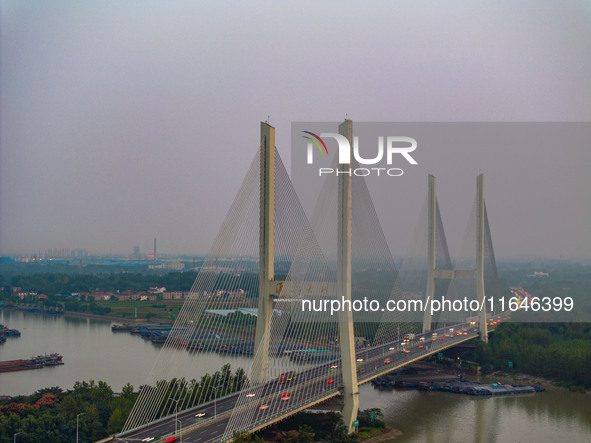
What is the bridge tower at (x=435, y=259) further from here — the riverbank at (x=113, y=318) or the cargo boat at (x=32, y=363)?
the riverbank at (x=113, y=318)

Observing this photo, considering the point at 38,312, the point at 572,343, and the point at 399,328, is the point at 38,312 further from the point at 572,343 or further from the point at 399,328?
the point at 572,343

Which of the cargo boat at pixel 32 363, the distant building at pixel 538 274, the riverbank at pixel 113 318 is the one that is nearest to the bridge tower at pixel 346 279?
the cargo boat at pixel 32 363

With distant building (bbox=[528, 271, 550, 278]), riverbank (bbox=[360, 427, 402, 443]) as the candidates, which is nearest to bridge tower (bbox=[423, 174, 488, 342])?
riverbank (bbox=[360, 427, 402, 443])

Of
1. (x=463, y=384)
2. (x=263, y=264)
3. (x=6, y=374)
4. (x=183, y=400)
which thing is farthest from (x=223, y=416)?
(x=6, y=374)

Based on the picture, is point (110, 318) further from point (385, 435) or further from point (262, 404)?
point (262, 404)

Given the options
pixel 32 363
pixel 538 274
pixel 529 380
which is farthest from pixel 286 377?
pixel 538 274

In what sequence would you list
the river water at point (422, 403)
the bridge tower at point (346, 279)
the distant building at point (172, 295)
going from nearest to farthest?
the bridge tower at point (346, 279) → the river water at point (422, 403) → the distant building at point (172, 295)
